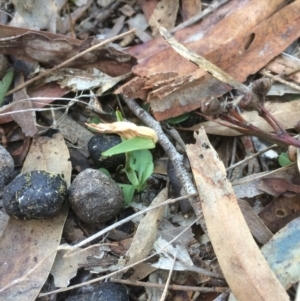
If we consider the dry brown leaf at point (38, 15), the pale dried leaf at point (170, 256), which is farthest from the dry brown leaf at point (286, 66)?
the dry brown leaf at point (38, 15)

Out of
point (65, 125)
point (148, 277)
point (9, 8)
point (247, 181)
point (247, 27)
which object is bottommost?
point (148, 277)

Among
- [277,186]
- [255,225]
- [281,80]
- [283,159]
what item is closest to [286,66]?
[281,80]

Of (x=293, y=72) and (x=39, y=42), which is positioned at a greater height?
(x=39, y=42)

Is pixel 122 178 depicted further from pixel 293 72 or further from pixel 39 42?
pixel 293 72

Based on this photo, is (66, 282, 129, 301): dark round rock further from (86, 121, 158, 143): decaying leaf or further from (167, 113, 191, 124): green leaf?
(167, 113, 191, 124): green leaf

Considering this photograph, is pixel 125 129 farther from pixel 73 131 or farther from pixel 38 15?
pixel 38 15

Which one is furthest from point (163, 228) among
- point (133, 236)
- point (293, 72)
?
point (293, 72)

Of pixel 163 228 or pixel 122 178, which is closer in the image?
pixel 163 228

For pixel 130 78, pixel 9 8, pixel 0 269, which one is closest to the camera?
pixel 0 269

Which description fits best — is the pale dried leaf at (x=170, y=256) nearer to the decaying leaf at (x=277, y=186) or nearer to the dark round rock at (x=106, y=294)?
the dark round rock at (x=106, y=294)
